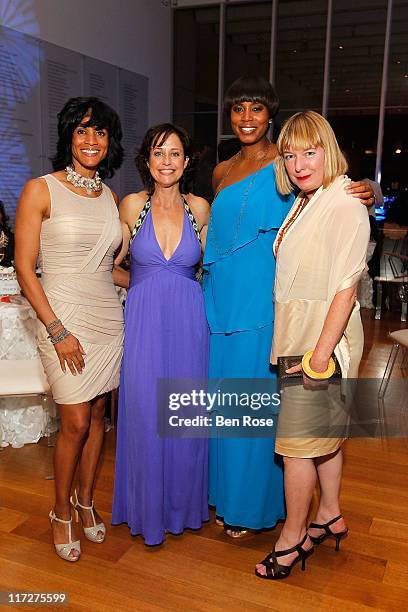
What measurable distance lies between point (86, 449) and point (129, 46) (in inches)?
283

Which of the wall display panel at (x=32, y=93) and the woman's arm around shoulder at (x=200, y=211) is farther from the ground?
the wall display panel at (x=32, y=93)

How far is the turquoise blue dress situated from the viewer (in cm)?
211

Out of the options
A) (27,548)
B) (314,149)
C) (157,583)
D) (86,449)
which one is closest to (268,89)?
(314,149)

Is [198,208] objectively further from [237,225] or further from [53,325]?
[53,325]

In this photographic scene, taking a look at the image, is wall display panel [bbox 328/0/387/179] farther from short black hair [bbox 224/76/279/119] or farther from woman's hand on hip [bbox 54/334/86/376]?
woman's hand on hip [bbox 54/334/86/376]

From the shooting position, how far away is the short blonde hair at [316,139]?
5.82ft

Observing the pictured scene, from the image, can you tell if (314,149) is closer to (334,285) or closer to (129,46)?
(334,285)

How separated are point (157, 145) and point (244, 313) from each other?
70cm

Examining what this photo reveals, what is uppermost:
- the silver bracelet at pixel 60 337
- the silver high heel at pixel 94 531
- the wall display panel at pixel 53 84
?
the wall display panel at pixel 53 84

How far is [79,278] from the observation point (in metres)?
2.03

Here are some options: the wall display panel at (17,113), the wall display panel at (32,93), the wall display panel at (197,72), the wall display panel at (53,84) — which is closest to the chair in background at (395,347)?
the wall display panel at (32,93)

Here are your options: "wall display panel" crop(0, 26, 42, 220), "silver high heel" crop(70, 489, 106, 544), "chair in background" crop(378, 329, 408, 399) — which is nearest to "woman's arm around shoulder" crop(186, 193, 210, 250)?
"silver high heel" crop(70, 489, 106, 544)

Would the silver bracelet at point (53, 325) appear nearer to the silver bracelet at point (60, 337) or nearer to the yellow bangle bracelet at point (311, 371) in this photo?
the silver bracelet at point (60, 337)

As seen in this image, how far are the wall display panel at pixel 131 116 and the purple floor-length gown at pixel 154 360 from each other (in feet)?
20.3
